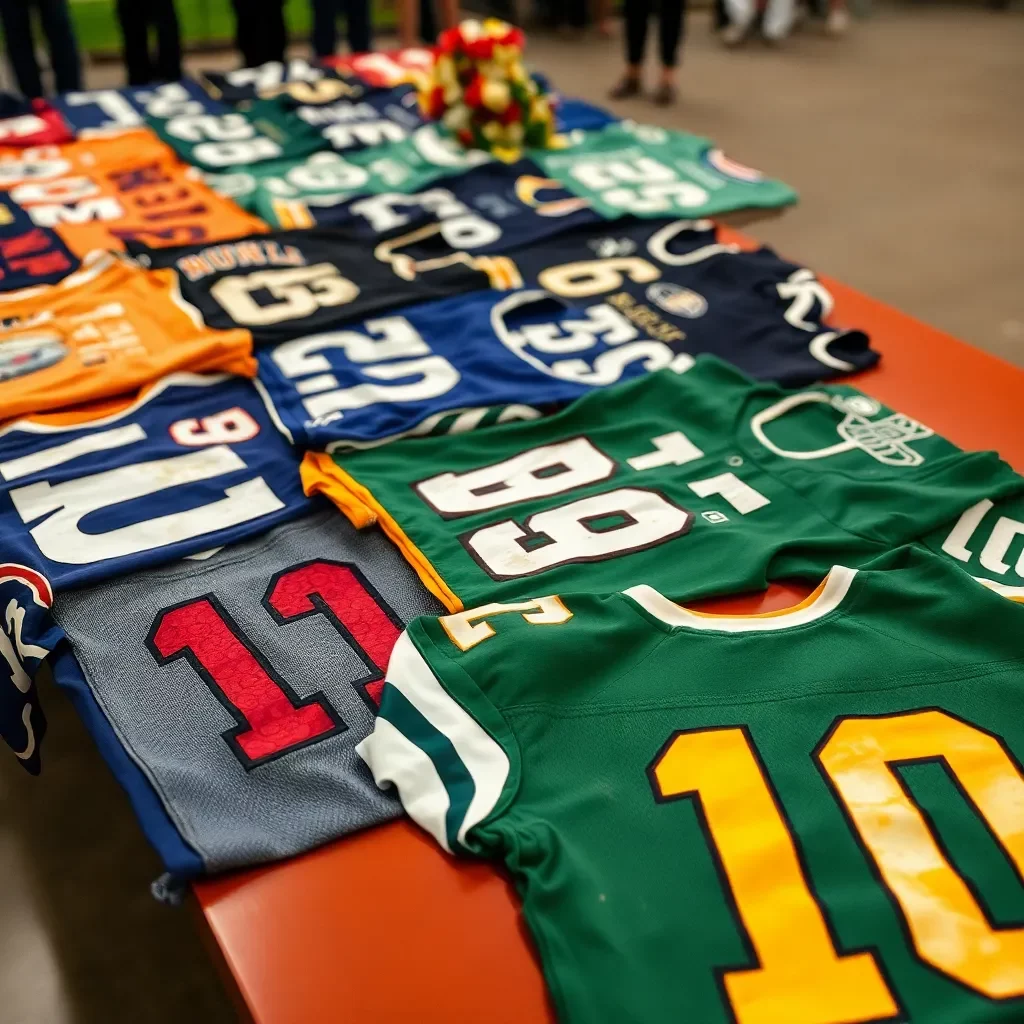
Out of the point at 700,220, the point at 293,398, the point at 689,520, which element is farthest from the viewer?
the point at 700,220

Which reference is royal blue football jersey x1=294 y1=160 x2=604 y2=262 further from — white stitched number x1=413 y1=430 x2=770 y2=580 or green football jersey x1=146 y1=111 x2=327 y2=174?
white stitched number x1=413 y1=430 x2=770 y2=580

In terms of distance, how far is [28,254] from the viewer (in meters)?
1.79

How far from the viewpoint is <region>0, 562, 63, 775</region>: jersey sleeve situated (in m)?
1.07

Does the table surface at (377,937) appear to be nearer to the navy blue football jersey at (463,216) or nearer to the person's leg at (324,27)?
the navy blue football jersey at (463,216)

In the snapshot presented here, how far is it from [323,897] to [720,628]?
18.0 inches

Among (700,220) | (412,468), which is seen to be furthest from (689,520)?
(700,220)

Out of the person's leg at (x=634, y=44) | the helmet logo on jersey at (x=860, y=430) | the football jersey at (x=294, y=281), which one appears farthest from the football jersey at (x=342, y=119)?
the person's leg at (x=634, y=44)

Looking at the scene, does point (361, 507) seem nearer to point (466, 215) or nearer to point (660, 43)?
point (466, 215)

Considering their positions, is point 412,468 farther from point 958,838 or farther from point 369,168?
point 369,168

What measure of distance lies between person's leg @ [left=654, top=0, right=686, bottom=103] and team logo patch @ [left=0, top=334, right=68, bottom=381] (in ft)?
9.46

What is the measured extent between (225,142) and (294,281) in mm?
849

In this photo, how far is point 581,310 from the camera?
67.9 inches

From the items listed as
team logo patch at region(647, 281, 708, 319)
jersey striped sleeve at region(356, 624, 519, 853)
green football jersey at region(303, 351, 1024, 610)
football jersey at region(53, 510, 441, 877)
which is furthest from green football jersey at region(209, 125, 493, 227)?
jersey striped sleeve at region(356, 624, 519, 853)

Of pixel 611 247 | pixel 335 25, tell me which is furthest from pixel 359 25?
pixel 611 247
